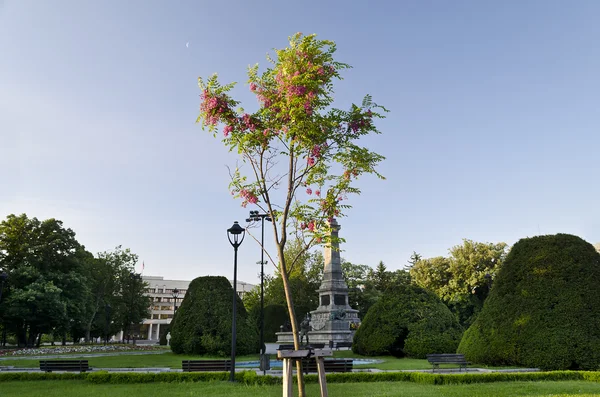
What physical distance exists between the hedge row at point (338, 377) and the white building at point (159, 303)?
91314 millimetres

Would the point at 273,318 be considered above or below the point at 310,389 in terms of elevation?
above

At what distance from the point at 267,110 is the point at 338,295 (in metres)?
30.2

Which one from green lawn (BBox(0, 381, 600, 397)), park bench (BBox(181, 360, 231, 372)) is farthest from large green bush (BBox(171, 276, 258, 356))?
green lawn (BBox(0, 381, 600, 397))

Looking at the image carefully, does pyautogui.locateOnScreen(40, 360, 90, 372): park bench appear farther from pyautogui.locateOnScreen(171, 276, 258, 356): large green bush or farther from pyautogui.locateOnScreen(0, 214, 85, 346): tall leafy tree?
pyautogui.locateOnScreen(0, 214, 85, 346): tall leafy tree

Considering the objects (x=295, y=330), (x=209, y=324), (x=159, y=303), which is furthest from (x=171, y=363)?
(x=159, y=303)

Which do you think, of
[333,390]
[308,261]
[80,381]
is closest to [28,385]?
[80,381]

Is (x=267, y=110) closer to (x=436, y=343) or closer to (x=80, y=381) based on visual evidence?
(x=80, y=381)

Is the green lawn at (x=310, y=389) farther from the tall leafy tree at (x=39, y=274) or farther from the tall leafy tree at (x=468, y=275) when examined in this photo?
the tall leafy tree at (x=468, y=275)

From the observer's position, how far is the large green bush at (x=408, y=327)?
20641 mm

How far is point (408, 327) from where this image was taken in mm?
21250

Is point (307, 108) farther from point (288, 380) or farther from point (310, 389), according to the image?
point (310, 389)

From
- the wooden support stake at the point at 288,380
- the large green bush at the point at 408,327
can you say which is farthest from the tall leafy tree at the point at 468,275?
the wooden support stake at the point at 288,380

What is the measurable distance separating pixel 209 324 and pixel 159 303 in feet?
326

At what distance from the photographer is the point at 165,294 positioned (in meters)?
120
